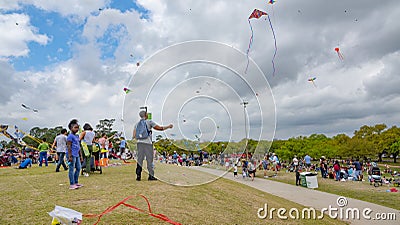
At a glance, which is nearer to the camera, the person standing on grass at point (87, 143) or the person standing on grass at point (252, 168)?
the person standing on grass at point (87, 143)

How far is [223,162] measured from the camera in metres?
15.3

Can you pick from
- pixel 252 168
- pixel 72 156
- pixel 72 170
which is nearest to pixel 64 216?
pixel 72 170

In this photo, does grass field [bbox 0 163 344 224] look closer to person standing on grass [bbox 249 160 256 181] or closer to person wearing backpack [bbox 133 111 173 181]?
person wearing backpack [bbox 133 111 173 181]

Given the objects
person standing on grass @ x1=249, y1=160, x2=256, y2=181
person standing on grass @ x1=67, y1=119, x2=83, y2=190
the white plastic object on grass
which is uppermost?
person standing on grass @ x1=67, y1=119, x2=83, y2=190

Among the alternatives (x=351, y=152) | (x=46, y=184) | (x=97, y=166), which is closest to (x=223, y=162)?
(x=97, y=166)

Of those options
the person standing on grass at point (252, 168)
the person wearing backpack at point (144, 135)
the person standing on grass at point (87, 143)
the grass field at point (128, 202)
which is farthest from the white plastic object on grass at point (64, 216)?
the person standing on grass at point (252, 168)

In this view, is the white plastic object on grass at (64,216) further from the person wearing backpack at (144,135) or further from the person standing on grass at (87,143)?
the person standing on grass at (87,143)

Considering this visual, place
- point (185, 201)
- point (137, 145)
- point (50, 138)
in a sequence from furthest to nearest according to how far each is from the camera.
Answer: point (50, 138), point (137, 145), point (185, 201)

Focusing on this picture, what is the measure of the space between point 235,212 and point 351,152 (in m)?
77.1

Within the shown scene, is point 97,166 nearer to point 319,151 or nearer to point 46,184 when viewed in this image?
point 46,184

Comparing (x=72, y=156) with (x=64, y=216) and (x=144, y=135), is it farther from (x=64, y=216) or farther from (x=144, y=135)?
(x=64, y=216)

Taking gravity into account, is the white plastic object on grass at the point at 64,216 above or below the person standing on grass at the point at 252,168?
above

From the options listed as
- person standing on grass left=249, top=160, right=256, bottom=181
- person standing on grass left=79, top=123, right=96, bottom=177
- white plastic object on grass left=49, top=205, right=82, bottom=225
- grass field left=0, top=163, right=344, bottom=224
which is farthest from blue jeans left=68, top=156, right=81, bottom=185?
person standing on grass left=249, top=160, right=256, bottom=181

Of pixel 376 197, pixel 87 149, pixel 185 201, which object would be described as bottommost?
pixel 376 197
